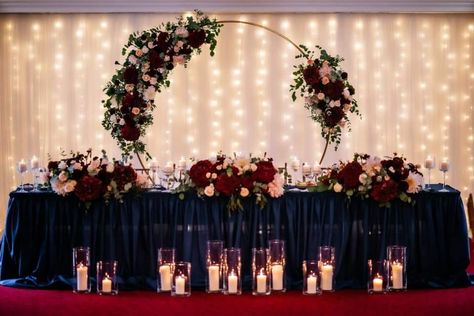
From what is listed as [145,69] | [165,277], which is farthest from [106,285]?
[145,69]

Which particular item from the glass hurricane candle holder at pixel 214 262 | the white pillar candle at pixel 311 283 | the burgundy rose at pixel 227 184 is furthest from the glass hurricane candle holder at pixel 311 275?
the burgundy rose at pixel 227 184

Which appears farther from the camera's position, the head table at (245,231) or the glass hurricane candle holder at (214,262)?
the head table at (245,231)

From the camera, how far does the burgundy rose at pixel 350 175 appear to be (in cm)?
630

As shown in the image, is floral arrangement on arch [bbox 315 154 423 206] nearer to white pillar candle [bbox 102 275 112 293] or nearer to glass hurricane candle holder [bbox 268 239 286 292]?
glass hurricane candle holder [bbox 268 239 286 292]

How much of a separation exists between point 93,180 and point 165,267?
91 cm

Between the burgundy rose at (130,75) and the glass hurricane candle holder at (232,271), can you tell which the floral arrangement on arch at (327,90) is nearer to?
the burgundy rose at (130,75)

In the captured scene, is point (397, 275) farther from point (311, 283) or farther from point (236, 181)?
point (236, 181)

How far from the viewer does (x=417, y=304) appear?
19.4 ft

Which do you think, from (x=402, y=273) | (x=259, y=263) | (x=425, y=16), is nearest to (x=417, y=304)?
(x=402, y=273)

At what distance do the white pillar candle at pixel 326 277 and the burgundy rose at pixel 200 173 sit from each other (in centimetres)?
115

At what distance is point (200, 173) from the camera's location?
20.7 feet

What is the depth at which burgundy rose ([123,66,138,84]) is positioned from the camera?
745 centimetres

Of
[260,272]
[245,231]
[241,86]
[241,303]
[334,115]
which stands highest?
[241,86]

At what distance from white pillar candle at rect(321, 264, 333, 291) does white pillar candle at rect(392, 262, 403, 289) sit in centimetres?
49
